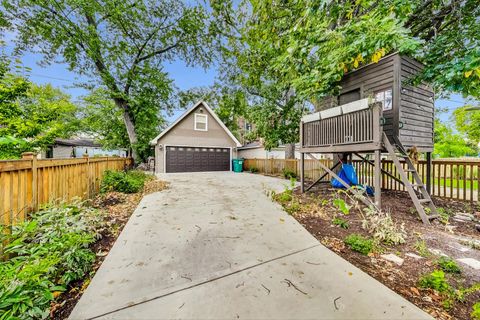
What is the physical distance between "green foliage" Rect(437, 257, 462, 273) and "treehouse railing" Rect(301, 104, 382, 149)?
2399mm

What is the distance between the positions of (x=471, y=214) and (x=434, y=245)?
289cm

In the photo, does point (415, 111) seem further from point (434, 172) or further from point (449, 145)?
point (449, 145)

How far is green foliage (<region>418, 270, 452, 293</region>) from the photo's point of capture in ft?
6.11

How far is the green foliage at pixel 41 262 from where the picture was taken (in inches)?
53.7

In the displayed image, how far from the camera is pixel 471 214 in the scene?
4.38m

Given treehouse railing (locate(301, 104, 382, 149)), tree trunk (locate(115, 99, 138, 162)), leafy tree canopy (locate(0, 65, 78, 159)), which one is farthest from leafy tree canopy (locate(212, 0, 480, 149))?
tree trunk (locate(115, 99, 138, 162))

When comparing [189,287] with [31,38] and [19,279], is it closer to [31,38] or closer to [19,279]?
[19,279]

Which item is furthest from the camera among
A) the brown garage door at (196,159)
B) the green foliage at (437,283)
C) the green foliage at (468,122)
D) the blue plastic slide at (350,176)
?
the green foliage at (468,122)

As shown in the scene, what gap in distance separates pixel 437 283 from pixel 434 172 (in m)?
6.58

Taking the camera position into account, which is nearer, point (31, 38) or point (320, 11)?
Result: point (320, 11)

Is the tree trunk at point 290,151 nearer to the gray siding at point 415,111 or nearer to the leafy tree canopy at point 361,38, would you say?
the leafy tree canopy at point 361,38

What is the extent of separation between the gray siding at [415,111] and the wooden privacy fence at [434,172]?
968mm

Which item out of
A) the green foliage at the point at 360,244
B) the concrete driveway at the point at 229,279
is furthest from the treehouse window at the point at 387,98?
the concrete driveway at the point at 229,279

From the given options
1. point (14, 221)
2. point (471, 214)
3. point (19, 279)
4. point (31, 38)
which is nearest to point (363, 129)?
point (471, 214)
